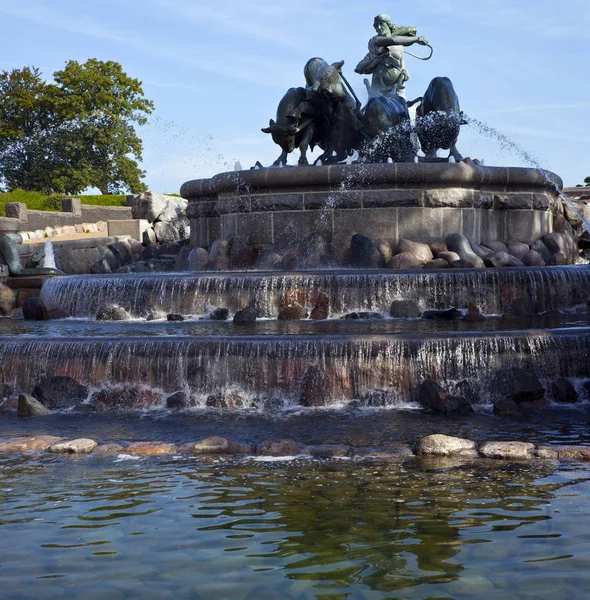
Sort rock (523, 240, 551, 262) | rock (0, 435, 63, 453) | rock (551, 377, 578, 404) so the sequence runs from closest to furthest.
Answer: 1. rock (0, 435, 63, 453)
2. rock (551, 377, 578, 404)
3. rock (523, 240, 551, 262)

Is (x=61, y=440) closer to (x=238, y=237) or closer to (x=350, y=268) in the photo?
(x=350, y=268)

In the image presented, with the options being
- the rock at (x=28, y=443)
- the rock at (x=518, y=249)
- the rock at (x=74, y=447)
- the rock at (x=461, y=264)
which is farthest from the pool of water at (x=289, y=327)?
the rock at (x=518, y=249)

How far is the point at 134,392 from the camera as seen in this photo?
10164mm

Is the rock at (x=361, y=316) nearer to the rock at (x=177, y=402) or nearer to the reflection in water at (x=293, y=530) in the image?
the rock at (x=177, y=402)

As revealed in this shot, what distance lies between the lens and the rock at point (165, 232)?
Answer: 30.1m

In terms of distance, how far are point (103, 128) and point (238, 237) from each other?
133ft

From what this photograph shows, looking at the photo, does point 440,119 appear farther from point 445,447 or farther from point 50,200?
point 50,200

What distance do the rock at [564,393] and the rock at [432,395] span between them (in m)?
1.21

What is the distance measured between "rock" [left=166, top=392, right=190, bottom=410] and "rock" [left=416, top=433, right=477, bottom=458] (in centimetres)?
336

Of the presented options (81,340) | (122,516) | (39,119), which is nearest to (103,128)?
(39,119)

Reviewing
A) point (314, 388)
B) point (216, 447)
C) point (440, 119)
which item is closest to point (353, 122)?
point (440, 119)

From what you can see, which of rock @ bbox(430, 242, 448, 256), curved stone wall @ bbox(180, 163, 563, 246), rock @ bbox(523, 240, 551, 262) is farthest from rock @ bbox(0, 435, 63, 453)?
rock @ bbox(523, 240, 551, 262)

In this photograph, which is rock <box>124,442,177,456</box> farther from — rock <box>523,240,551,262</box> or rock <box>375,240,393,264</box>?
rock <box>523,240,551,262</box>

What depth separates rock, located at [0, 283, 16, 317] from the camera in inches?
677
